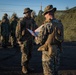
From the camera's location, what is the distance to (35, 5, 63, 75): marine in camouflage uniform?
297 inches

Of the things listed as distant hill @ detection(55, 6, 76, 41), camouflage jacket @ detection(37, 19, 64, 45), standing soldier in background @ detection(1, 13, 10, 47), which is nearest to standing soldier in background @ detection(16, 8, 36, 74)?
camouflage jacket @ detection(37, 19, 64, 45)

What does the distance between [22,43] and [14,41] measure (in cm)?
975

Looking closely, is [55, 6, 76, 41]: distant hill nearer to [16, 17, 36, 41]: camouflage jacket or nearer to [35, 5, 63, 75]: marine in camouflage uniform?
[16, 17, 36, 41]: camouflage jacket

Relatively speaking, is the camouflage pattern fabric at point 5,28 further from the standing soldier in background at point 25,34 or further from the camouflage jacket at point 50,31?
the camouflage jacket at point 50,31

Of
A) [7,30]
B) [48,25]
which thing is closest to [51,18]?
[48,25]

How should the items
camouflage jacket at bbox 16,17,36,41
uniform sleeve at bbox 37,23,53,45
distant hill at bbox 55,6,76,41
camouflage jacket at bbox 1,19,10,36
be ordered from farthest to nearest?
distant hill at bbox 55,6,76,41, camouflage jacket at bbox 1,19,10,36, camouflage jacket at bbox 16,17,36,41, uniform sleeve at bbox 37,23,53,45

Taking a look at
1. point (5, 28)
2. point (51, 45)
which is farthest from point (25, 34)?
point (5, 28)

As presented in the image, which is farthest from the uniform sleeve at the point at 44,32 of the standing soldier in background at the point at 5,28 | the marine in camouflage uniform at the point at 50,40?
the standing soldier in background at the point at 5,28

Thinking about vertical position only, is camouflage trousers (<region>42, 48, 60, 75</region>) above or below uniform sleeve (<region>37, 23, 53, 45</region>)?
below

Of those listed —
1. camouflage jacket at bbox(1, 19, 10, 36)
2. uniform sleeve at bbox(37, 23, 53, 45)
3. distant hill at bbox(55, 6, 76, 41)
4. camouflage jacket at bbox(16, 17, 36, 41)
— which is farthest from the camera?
distant hill at bbox(55, 6, 76, 41)

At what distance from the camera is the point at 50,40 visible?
7.60 meters

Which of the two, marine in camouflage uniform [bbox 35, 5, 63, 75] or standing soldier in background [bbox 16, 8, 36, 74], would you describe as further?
standing soldier in background [bbox 16, 8, 36, 74]

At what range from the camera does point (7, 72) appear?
36.8ft

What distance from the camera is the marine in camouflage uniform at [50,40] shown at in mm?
7551
